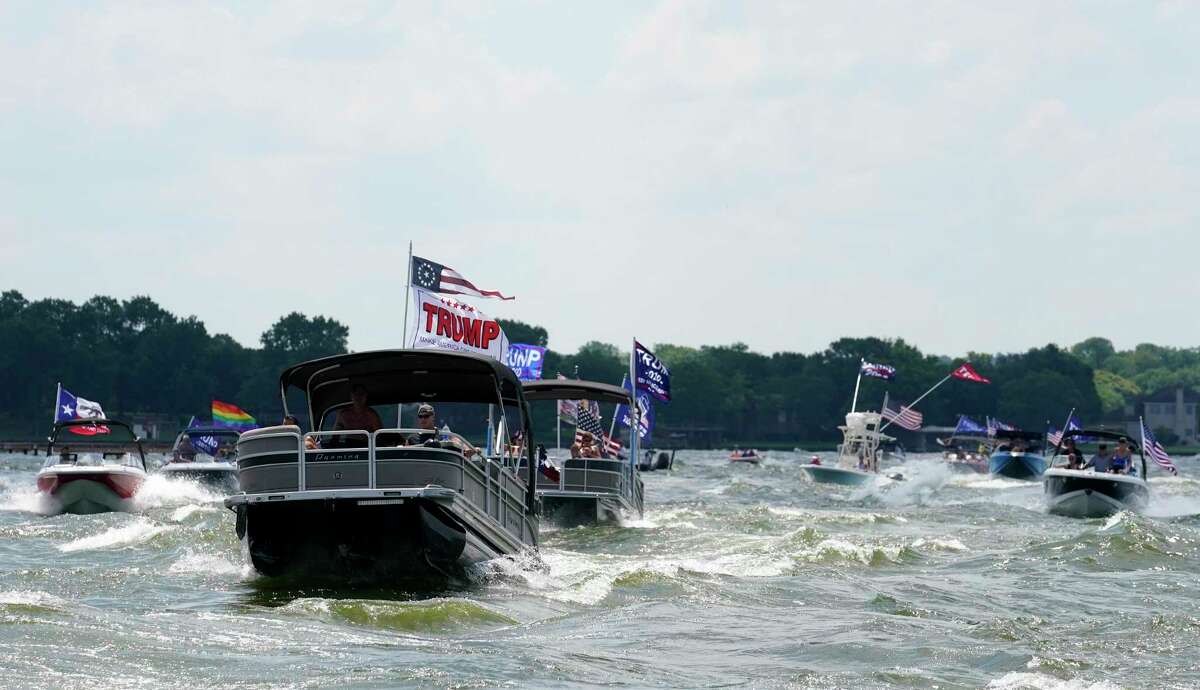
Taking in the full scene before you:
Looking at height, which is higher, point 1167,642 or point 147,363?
point 147,363

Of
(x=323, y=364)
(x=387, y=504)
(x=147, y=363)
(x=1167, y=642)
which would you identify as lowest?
(x=1167, y=642)

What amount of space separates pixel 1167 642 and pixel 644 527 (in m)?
17.1

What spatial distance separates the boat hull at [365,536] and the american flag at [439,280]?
11.2 m

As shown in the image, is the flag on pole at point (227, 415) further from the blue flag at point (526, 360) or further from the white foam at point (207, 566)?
the white foam at point (207, 566)

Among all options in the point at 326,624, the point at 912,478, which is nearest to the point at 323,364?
the point at 326,624

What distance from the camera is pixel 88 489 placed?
37.1m

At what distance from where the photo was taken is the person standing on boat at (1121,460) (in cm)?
4234

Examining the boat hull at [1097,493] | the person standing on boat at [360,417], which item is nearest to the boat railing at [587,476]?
the person standing on boat at [360,417]

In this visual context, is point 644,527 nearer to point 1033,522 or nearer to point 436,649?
point 1033,522

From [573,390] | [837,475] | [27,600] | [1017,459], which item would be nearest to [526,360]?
[573,390]

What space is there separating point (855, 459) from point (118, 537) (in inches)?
1775

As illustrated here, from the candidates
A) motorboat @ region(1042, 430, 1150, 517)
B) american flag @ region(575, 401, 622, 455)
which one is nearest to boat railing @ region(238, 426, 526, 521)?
american flag @ region(575, 401, 622, 455)

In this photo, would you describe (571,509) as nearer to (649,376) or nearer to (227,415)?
(649,376)

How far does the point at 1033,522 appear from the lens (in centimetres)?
3975
